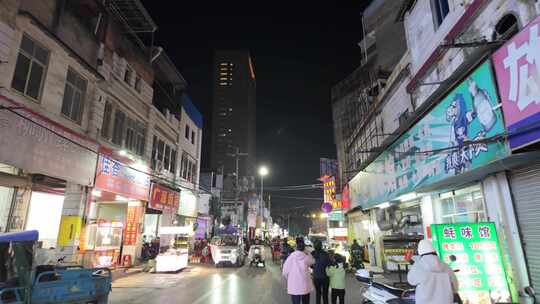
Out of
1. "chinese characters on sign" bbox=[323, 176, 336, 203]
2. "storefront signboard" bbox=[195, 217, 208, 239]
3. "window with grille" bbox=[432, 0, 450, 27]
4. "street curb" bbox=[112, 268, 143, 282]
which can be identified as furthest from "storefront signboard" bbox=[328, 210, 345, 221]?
"window with grille" bbox=[432, 0, 450, 27]

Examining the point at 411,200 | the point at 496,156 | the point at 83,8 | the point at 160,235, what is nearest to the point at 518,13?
the point at 496,156

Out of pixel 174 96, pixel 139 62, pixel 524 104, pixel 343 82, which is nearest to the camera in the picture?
pixel 524 104

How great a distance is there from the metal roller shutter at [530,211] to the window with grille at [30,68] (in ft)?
53.9

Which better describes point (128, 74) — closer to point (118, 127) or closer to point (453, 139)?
point (118, 127)

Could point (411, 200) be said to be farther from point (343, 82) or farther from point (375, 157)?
point (343, 82)

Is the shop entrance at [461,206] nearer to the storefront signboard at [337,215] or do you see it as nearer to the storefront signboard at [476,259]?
the storefront signboard at [476,259]

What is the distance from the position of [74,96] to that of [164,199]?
10041 mm

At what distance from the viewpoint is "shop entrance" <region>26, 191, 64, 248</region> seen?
498 inches

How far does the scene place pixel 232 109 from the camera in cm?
12625

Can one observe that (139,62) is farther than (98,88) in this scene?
Yes

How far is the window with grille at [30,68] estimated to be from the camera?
1146cm

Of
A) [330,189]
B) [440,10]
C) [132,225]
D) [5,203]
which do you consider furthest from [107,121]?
[330,189]

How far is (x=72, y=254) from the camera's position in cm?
1357

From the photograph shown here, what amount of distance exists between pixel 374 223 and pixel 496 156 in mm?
12880
